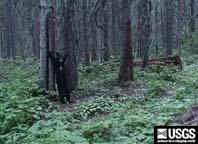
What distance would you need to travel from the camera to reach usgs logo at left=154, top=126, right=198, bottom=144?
15.1 ft

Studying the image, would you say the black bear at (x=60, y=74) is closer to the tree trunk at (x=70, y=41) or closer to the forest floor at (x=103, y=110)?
the forest floor at (x=103, y=110)

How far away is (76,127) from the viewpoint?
8.60m

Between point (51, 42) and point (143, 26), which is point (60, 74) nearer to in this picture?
point (51, 42)

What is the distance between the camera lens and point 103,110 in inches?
418

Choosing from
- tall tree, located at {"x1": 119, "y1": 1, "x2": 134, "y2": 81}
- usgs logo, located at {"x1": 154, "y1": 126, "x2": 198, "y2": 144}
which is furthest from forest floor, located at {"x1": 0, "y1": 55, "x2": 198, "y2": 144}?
usgs logo, located at {"x1": 154, "y1": 126, "x2": 198, "y2": 144}

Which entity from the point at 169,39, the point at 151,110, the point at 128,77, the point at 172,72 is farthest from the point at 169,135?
the point at 169,39

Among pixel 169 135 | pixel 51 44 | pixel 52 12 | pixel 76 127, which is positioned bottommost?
pixel 76 127

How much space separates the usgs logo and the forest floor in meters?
0.92

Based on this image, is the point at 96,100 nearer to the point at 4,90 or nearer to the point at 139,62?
the point at 4,90

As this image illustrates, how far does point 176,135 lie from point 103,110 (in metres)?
6.02

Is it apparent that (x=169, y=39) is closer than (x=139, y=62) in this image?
No

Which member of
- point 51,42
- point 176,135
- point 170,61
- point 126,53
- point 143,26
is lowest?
point 176,135

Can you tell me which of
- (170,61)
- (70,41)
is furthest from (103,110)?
(170,61)

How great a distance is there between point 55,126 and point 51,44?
489cm
